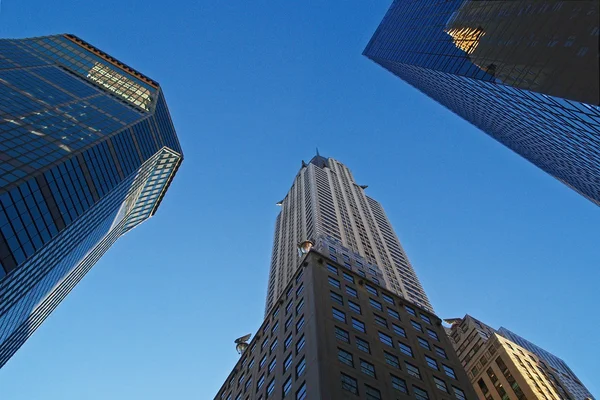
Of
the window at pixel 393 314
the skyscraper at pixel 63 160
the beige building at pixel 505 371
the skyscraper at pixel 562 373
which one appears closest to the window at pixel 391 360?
the window at pixel 393 314

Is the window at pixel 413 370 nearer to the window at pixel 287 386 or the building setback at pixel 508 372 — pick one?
the window at pixel 287 386

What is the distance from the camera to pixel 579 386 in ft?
311

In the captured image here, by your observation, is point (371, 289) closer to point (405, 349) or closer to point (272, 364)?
point (405, 349)

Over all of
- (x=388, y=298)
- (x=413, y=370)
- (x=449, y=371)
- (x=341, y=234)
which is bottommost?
(x=341, y=234)

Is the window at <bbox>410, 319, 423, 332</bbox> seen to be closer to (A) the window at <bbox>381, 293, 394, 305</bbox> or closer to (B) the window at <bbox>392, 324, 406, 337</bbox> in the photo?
(B) the window at <bbox>392, 324, 406, 337</bbox>

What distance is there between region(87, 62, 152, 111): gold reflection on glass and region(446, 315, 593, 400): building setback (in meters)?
98.0

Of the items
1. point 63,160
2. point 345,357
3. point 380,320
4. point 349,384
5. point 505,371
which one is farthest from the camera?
point 505,371

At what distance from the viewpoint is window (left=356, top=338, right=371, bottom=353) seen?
4194 cm

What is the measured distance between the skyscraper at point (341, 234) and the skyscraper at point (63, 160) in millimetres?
39009

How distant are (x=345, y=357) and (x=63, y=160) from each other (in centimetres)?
5017

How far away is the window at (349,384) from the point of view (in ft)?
115

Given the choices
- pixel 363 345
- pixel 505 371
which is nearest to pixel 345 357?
pixel 363 345

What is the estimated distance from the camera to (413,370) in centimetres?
4262

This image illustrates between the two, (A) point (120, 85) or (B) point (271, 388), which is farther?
(A) point (120, 85)
